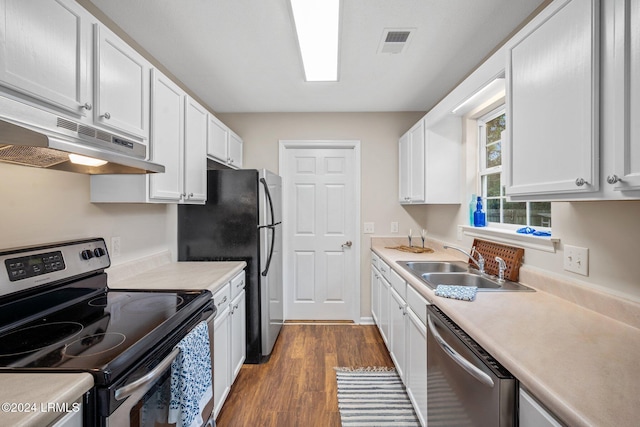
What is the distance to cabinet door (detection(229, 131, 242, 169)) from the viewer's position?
3069mm

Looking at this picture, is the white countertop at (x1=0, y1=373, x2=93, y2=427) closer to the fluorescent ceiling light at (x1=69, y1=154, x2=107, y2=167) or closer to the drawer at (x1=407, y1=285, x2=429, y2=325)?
the fluorescent ceiling light at (x1=69, y1=154, x2=107, y2=167)

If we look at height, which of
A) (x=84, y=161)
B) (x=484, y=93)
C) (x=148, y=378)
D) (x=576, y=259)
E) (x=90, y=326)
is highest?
(x=484, y=93)

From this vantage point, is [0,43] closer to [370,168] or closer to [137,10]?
[137,10]

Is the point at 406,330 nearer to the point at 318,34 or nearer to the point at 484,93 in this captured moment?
the point at 484,93

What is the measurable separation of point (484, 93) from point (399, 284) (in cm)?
139

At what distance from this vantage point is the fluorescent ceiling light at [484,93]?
176 cm

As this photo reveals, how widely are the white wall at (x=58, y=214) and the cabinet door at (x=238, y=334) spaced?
75 cm

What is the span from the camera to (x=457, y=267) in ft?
7.61

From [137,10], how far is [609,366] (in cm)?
258

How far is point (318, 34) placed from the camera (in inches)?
74.5

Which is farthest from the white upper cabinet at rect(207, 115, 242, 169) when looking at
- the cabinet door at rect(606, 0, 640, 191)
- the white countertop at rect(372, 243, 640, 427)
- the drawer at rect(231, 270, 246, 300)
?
the cabinet door at rect(606, 0, 640, 191)

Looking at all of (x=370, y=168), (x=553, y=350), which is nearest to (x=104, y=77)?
(x=553, y=350)

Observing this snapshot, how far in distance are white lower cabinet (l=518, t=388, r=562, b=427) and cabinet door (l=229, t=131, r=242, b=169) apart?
9.27 feet

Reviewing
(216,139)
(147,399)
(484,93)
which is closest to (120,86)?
(216,139)
